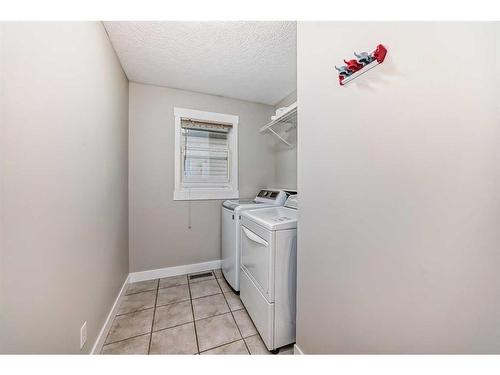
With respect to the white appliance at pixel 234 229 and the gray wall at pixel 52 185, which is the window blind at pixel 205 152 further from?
the gray wall at pixel 52 185

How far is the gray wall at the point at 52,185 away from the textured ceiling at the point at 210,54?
0.30m

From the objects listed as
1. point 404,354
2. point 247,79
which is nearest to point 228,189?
point 247,79

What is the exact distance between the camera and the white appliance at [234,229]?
183cm

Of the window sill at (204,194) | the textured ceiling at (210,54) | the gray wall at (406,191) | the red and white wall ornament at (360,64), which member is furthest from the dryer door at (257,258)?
the textured ceiling at (210,54)

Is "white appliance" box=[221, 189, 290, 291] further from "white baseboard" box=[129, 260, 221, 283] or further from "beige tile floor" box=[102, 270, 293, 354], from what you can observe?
"white baseboard" box=[129, 260, 221, 283]

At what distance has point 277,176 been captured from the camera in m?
2.69

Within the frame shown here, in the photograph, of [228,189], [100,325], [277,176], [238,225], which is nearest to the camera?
[100,325]

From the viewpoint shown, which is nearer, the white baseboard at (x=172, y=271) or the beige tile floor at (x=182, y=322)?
the beige tile floor at (x=182, y=322)

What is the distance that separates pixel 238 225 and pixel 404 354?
1370 mm

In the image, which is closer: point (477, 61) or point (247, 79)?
point (477, 61)

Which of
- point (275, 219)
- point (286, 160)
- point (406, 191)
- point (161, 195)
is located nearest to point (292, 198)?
point (275, 219)

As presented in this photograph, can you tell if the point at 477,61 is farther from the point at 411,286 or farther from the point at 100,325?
the point at 100,325

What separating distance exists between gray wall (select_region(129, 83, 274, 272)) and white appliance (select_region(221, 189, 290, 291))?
0.39m

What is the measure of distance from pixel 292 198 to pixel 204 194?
3.92ft
